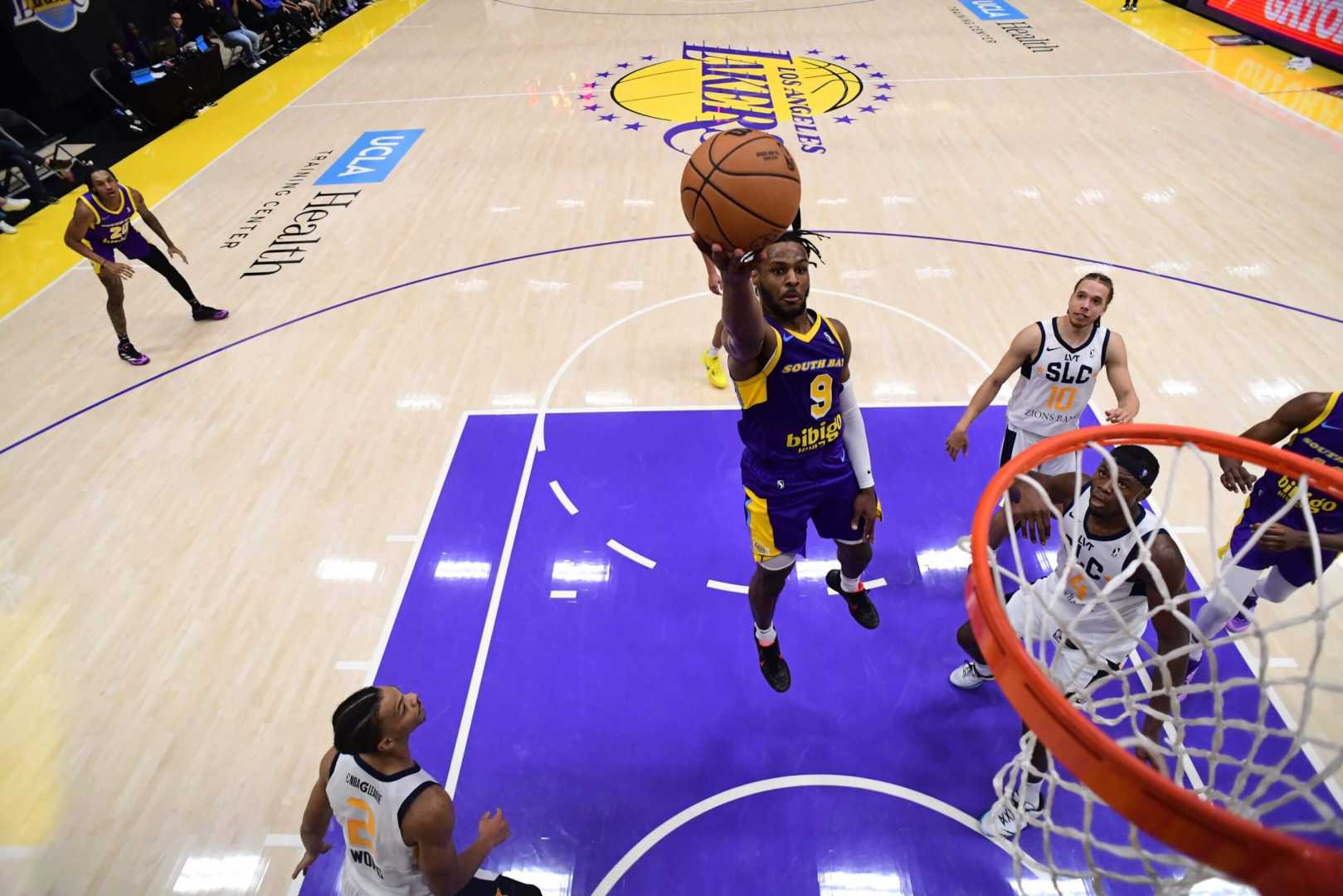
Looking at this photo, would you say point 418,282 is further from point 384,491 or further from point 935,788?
point 935,788

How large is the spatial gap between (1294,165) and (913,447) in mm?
6867

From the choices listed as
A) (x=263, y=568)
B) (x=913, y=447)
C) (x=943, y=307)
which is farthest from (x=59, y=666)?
(x=943, y=307)

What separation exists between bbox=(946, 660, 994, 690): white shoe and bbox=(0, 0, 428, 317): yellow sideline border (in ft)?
28.2

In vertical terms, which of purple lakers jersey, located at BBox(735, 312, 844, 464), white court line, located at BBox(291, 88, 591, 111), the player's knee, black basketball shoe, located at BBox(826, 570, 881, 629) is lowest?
black basketball shoe, located at BBox(826, 570, 881, 629)

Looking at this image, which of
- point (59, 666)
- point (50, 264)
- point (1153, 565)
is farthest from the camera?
point (50, 264)

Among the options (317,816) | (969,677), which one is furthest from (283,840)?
(969,677)

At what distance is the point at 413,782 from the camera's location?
7.38 ft

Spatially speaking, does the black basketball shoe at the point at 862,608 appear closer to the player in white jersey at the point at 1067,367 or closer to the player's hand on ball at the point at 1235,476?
the player in white jersey at the point at 1067,367

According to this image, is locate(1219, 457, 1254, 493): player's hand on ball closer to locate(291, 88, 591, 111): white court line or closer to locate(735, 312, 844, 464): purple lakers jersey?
locate(735, 312, 844, 464): purple lakers jersey

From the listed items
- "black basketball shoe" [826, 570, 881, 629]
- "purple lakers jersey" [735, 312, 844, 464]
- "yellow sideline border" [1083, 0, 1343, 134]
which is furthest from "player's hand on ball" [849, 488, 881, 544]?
"yellow sideline border" [1083, 0, 1343, 134]

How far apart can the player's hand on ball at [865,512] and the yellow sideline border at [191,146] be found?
811 cm

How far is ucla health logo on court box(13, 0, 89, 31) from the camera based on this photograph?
407 inches

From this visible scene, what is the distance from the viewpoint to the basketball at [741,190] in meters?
2.43

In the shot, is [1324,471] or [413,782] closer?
[1324,471]
